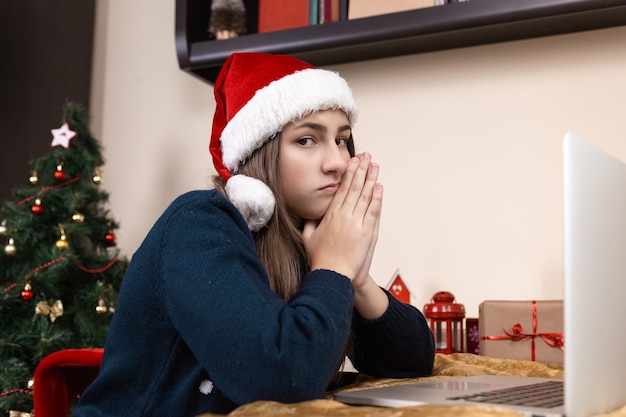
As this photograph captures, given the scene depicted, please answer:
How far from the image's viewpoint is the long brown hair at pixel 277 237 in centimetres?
108

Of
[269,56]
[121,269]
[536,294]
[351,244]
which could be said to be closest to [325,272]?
[351,244]

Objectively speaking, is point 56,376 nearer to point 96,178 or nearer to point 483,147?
point 96,178

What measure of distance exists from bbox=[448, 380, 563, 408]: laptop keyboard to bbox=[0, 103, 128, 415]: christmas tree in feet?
4.44

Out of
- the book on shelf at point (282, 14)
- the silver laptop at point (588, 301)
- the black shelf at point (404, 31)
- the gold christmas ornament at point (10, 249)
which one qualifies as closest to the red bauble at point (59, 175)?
the gold christmas ornament at point (10, 249)

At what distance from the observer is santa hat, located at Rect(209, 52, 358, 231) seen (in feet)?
3.56

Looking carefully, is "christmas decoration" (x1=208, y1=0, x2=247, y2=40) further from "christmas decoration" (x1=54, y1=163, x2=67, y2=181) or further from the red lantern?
the red lantern

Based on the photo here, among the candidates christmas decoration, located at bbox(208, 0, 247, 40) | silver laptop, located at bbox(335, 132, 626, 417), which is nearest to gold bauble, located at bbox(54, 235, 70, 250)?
christmas decoration, located at bbox(208, 0, 247, 40)

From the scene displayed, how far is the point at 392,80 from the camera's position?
2006 millimetres

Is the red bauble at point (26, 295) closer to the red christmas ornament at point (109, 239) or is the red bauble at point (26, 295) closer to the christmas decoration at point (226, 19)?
the red christmas ornament at point (109, 239)

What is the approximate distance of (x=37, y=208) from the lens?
1.98 m

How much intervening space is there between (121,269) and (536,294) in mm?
1170

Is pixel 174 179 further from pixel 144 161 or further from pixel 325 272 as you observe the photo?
pixel 325 272

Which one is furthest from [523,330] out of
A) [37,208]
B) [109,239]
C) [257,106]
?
[37,208]

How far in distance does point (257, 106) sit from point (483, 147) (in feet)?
2.88
